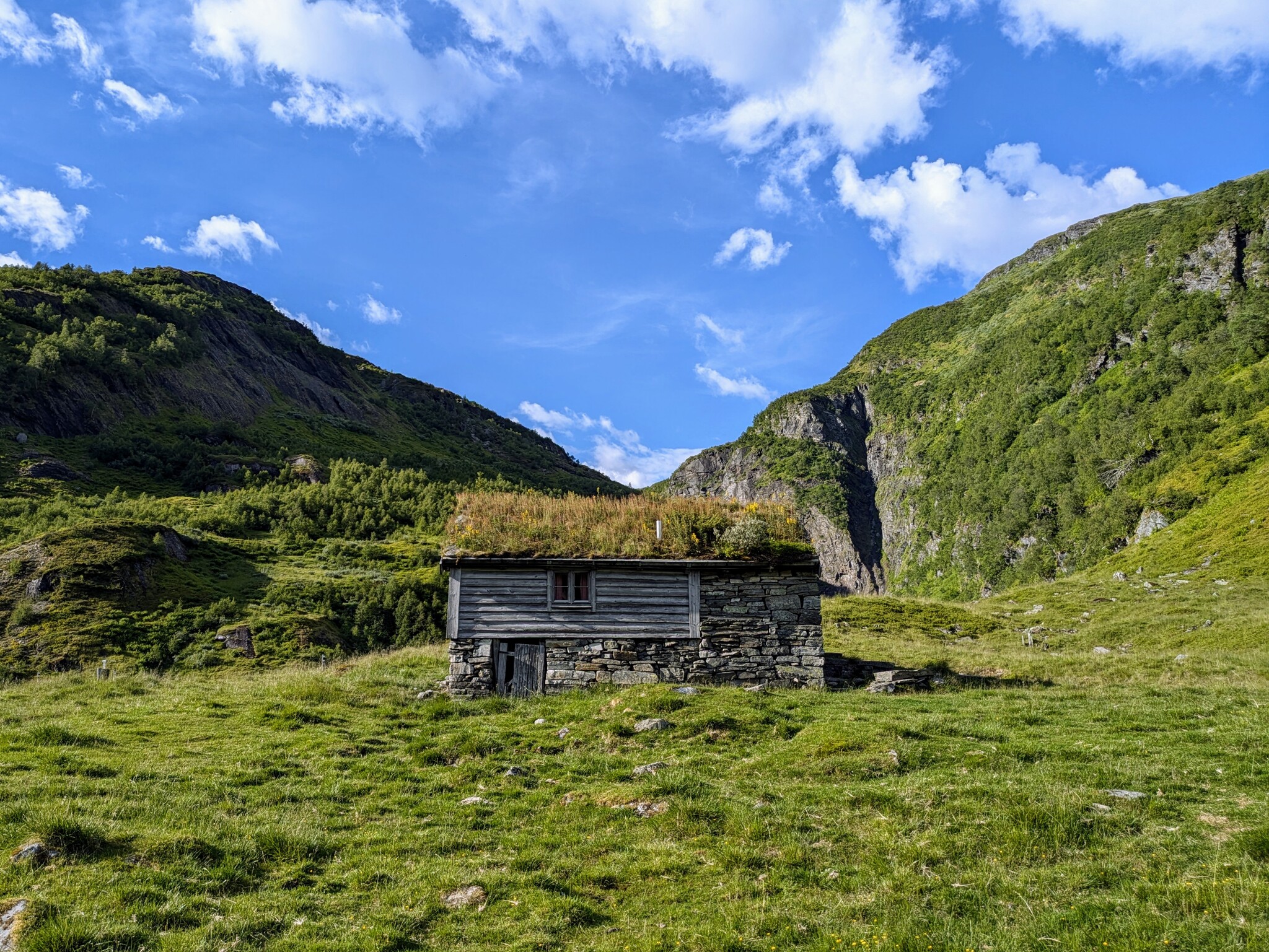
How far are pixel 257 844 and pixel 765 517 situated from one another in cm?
1599

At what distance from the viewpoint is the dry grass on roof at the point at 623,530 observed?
21156 mm

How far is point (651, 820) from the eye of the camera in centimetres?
1092

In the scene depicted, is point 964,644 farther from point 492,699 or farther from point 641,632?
Answer: point 492,699

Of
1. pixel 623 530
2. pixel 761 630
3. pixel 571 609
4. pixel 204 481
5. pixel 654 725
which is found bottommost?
pixel 654 725

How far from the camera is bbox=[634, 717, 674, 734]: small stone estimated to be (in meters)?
15.9

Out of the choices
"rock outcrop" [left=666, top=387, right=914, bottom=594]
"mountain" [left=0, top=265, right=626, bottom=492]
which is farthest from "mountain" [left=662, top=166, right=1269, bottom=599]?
"mountain" [left=0, top=265, right=626, bottom=492]

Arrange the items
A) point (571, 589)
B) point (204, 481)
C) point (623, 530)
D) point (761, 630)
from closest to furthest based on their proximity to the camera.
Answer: point (761, 630), point (571, 589), point (623, 530), point (204, 481)

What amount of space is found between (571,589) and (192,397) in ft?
341

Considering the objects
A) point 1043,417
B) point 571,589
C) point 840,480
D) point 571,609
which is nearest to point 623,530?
point 571,589

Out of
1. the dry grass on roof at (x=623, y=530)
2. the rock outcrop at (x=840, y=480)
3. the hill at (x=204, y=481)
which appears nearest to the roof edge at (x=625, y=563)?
the dry grass on roof at (x=623, y=530)

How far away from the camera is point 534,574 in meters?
21.2

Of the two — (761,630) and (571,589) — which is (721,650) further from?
(571,589)

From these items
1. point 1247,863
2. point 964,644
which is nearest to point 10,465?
point 964,644

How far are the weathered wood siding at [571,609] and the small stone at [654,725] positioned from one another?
4.78m
